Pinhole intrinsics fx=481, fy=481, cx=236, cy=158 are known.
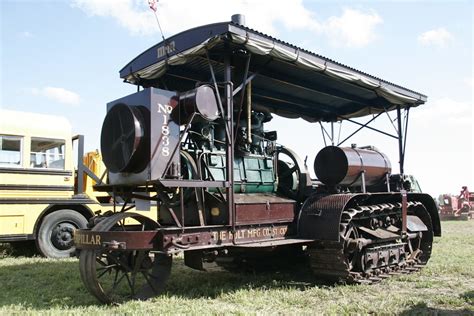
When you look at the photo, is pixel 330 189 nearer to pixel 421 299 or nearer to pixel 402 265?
pixel 402 265

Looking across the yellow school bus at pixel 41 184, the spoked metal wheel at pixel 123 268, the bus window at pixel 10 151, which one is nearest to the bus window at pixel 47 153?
the yellow school bus at pixel 41 184

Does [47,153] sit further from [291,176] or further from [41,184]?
[291,176]

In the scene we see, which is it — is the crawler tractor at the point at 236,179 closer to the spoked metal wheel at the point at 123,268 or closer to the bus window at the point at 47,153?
the spoked metal wheel at the point at 123,268

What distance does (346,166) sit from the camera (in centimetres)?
748

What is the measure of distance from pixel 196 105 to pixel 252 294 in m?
2.33

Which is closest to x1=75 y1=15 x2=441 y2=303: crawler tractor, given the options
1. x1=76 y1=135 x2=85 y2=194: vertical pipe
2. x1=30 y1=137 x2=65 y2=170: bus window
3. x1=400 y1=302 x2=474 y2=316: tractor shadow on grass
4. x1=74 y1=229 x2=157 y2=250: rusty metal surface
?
x1=74 y1=229 x2=157 y2=250: rusty metal surface

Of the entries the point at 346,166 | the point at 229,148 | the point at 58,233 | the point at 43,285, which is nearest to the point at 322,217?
the point at 346,166

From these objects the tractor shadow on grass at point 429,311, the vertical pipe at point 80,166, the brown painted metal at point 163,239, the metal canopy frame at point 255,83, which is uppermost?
the metal canopy frame at point 255,83

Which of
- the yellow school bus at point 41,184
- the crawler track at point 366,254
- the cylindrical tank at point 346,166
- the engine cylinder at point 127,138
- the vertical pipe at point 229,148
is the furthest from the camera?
the yellow school bus at point 41,184

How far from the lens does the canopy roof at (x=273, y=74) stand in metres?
5.94

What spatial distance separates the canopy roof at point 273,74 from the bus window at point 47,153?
3229mm

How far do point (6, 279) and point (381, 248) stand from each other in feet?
18.3

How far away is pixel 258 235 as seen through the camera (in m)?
6.20

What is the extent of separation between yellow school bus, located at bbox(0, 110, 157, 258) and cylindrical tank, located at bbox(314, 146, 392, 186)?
3.95 metres
